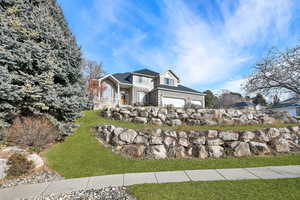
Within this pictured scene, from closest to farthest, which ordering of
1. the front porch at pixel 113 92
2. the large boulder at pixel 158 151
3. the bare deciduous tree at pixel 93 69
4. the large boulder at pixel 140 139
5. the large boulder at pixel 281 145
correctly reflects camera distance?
the large boulder at pixel 158 151, the large boulder at pixel 281 145, the large boulder at pixel 140 139, the front porch at pixel 113 92, the bare deciduous tree at pixel 93 69

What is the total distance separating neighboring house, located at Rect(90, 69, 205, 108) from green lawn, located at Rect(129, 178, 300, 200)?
13.7 m

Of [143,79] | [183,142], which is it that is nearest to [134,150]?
[183,142]

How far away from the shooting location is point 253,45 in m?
9.77

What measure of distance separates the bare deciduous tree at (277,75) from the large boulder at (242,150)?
15.6 feet

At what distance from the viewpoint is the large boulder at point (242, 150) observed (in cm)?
606

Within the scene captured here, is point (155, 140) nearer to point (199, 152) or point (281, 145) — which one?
point (199, 152)

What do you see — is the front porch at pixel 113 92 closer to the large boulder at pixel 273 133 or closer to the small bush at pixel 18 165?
the small bush at pixel 18 165

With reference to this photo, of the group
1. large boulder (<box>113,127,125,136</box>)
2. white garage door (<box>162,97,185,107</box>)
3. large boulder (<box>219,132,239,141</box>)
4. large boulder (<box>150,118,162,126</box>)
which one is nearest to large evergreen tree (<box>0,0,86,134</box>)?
large boulder (<box>113,127,125,136</box>)

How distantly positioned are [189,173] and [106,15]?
9.33 metres

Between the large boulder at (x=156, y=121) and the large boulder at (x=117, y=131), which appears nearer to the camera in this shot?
the large boulder at (x=117, y=131)

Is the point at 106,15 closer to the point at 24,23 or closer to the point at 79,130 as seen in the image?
the point at 24,23

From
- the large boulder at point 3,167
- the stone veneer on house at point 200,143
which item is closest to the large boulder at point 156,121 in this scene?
the stone veneer on house at point 200,143

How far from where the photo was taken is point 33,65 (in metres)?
6.12

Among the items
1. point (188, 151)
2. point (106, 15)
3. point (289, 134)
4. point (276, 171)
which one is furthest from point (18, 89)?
point (289, 134)
